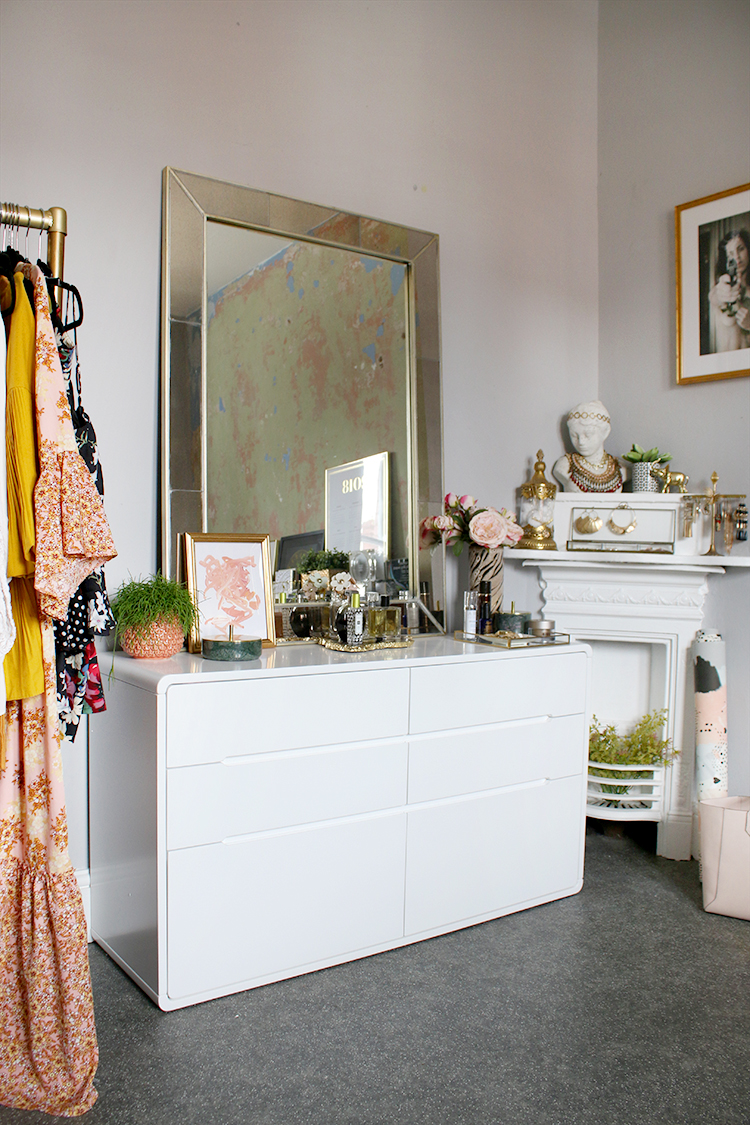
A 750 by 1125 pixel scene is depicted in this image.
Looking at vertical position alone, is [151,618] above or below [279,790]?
above

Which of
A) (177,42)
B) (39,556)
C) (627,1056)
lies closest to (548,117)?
(177,42)

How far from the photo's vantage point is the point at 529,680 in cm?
241

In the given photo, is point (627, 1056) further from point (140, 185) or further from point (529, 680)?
point (140, 185)

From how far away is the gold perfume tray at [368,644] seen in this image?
90.9 inches

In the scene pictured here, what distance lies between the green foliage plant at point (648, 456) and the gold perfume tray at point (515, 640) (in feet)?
2.76

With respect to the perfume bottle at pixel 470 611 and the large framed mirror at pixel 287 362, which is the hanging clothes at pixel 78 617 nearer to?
the large framed mirror at pixel 287 362

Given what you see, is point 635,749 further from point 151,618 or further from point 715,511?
point 151,618

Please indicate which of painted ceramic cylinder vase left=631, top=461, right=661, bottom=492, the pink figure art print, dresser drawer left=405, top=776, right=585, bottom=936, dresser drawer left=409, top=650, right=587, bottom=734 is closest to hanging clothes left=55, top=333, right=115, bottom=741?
the pink figure art print

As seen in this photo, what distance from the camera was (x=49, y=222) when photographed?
5.21 feet

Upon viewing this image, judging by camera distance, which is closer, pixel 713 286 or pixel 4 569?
pixel 4 569

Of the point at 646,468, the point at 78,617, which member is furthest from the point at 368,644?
the point at 646,468

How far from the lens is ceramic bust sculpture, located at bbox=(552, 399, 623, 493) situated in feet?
10.1

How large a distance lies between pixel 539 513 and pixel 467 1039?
1.77m

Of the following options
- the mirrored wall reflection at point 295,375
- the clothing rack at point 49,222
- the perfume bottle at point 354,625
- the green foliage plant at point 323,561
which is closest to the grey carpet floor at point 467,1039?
the perfume bottle at point 354,625
